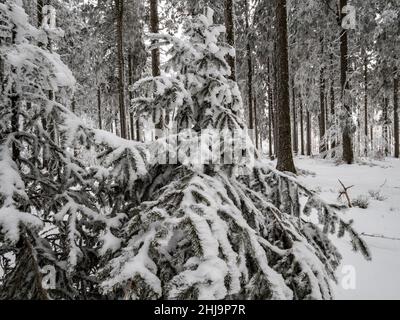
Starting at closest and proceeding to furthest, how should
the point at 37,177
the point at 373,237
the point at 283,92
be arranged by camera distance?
1. the point at 37,177
2. the point at 373,237
3. the point at 283,92

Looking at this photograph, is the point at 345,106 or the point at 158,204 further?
the point at 345,106

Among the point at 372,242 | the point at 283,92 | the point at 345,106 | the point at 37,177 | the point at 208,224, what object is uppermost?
the point at 345,106

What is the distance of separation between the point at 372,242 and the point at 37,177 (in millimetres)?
5616

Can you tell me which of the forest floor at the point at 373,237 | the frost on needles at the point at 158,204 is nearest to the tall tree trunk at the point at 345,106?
the forest floor at the point at 373,237

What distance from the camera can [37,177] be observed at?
2.47 m

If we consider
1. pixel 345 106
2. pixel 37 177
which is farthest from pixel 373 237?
pixel 345 106

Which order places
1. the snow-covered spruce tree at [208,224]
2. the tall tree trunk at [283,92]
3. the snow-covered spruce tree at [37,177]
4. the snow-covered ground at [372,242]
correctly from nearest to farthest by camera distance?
the snow-covered spruce tree at [208,224], the snow-covered spruce tree at [37,177], the snow-covered ground at [372,242], the tall tree trunk at [283,92]

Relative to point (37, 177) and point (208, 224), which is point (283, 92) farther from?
point (208, 224)

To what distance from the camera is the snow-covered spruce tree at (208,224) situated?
1.65 meters

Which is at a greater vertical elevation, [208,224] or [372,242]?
[208,224]

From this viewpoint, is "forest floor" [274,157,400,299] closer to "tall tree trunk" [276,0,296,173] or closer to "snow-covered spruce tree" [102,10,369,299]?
"snow-covered spruce tree" [102,10,369,299]

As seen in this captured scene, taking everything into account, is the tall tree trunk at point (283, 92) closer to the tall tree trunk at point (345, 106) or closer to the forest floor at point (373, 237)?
the forest floor at point (373, 237)
